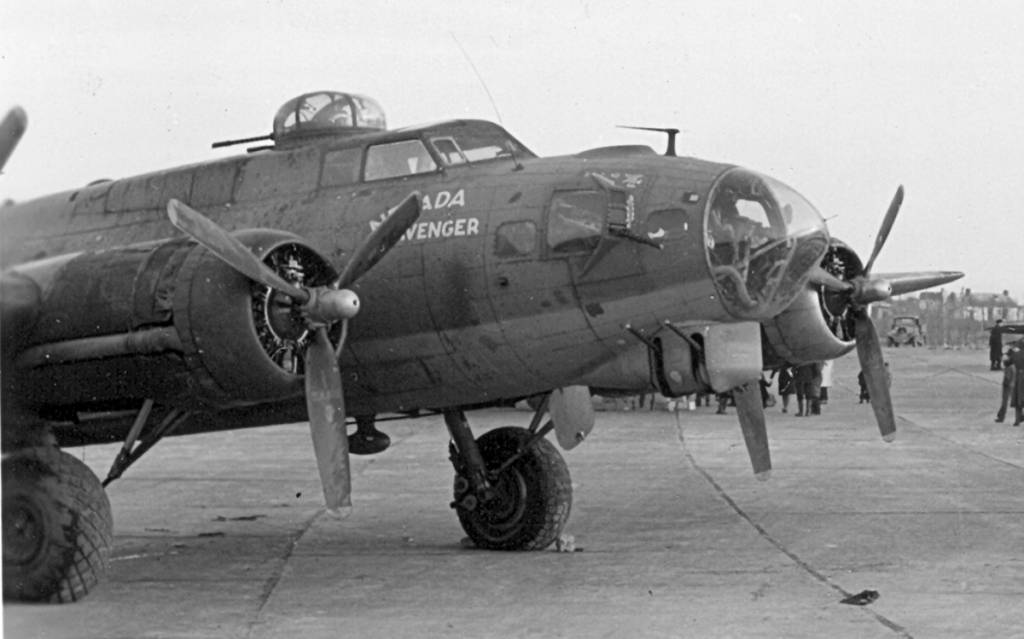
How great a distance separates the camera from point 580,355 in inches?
472

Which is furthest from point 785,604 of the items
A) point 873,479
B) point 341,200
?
point 873,479

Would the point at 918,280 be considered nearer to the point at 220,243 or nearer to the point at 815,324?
the point at 815,324

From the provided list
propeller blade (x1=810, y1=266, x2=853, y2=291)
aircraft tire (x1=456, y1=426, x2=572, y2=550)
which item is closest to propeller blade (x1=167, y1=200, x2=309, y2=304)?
aircraft tire (x1=456, y1=426, x2=572, y2=550)

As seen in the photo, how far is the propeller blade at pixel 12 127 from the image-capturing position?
7320 mm

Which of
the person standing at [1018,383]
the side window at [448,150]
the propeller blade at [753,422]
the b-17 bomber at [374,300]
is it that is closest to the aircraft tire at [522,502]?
the b-17 bomber at [374,300]

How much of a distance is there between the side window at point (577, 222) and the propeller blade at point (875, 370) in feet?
12.4

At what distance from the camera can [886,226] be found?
1467cm

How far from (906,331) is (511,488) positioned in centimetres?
9131

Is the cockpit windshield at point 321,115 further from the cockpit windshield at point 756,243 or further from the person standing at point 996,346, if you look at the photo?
the person standing at point 996,346

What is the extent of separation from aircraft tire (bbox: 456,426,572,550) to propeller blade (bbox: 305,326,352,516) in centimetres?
292

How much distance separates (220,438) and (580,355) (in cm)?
2062

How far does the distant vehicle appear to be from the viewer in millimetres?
101188

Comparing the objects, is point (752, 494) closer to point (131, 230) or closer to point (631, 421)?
point (131, 230)

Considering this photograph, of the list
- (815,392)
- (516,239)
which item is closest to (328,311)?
(516,239)
